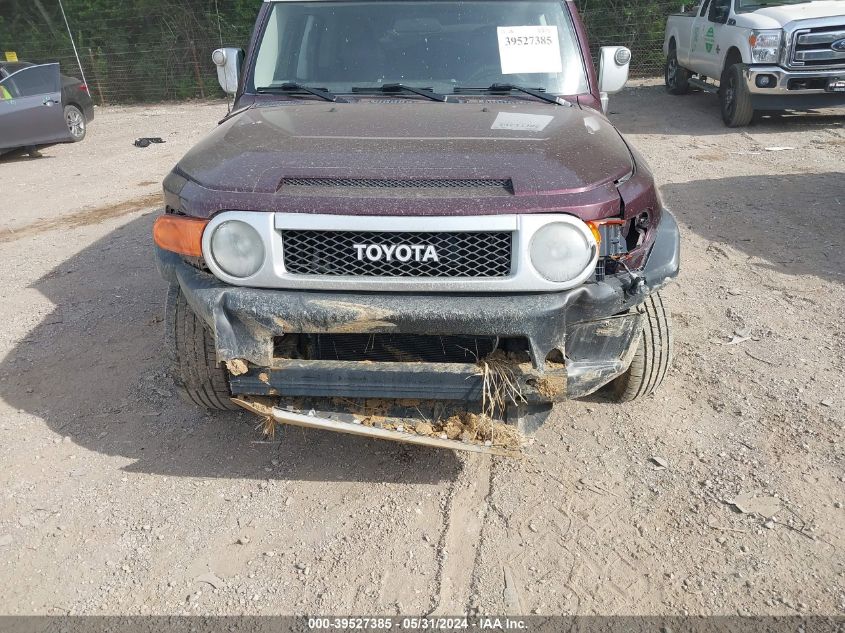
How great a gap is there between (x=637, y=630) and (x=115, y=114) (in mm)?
16016

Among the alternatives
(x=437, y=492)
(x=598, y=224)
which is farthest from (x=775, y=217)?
(x=437, y=492)

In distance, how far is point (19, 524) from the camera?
283cm

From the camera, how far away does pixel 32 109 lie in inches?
398

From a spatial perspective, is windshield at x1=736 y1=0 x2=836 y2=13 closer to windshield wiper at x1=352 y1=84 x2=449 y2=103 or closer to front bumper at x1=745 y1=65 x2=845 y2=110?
front bumper at x1=745 y1=65 x2=845 y2=110

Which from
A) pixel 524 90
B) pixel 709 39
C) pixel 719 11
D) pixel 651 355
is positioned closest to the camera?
pixel 651 355

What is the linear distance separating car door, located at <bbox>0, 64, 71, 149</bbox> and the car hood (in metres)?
8.36

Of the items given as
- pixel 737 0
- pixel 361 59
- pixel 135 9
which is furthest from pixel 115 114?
pixel 361 59

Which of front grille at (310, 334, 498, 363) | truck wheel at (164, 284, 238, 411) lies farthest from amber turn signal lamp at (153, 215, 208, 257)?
front grille at (310, 334, 498, 363)

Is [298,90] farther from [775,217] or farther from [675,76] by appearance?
[675,76]

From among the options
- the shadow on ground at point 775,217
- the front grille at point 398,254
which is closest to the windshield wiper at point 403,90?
the front grille at point 398,254

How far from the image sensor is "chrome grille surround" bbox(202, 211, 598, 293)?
8.03ft

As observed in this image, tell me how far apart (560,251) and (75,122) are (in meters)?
11.3

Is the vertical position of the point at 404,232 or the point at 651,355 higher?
the point at 404,232

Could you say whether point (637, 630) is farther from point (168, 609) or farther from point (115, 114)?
point (115, 114)
